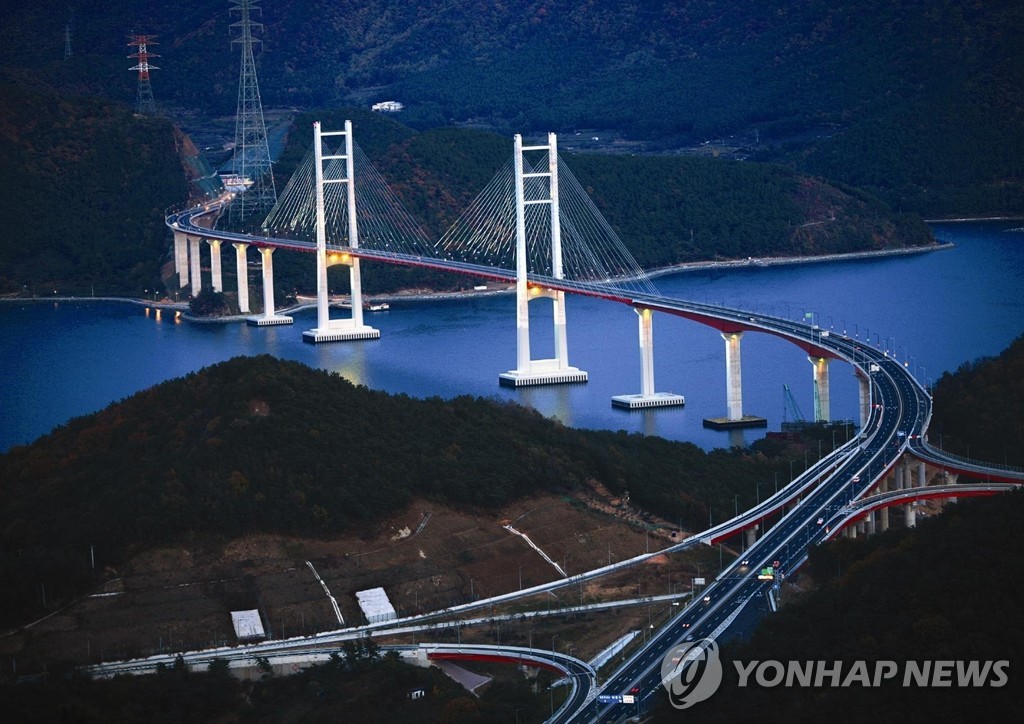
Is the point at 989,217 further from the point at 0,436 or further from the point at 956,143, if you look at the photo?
the point at 0,436

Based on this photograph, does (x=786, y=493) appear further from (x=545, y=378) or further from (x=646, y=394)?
(x=545, y=378)

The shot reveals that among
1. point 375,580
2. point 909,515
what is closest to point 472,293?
point 909,515

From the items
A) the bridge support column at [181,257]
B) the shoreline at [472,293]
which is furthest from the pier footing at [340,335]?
the bridge support column at [181,257]

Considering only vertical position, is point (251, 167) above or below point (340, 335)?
above

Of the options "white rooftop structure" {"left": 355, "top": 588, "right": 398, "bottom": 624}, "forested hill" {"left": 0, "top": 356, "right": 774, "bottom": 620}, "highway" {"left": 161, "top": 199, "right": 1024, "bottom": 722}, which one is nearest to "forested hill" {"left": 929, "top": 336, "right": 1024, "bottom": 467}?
"highway" {"left": 161, "top": 199, "right": 1024, "bottom": 722}

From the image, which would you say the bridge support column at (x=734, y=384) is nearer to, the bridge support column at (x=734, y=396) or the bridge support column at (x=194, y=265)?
the bridge support column at (x=734, y=396)

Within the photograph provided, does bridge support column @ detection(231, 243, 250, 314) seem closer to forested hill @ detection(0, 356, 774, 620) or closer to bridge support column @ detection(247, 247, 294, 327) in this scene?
bridge support column @ detection(247, 247, 294, 327)
